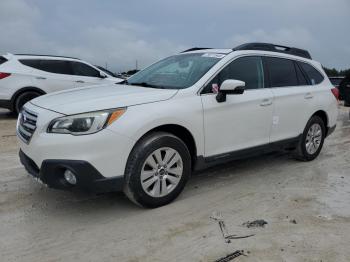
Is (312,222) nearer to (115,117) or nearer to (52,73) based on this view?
(115,117)

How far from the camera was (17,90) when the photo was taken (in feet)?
35.1

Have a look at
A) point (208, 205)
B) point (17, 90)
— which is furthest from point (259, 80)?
point (17, 90)

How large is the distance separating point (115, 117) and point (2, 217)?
1.48 m

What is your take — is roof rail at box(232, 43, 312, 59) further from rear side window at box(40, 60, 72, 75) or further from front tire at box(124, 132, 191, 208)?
rear side window at box(40, 60, 72, 75)

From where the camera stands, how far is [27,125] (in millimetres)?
4145

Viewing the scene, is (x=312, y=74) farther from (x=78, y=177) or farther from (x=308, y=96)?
(x=78, y=177)

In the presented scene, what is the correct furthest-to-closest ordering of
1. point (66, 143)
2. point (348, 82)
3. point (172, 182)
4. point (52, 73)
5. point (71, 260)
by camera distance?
point (348, 82)
point (52, 73)
point (172, 182)
point (66, 143)
point (71, 260)

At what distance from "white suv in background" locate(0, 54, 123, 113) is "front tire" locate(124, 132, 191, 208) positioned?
6152 mm

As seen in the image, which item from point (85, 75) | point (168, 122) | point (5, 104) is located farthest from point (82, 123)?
point (85, 75)

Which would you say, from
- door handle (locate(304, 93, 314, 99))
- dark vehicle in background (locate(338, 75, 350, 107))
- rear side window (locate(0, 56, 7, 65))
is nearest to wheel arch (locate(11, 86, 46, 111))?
rear side window (locate(0, 56, 7, 65))

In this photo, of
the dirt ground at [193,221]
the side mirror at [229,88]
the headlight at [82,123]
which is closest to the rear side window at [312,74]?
the dirt ground at [193,221]

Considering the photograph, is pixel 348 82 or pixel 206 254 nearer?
pixel 206 254

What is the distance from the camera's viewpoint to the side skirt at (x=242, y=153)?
4645mm

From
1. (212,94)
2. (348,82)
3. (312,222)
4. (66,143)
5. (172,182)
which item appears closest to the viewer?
(66,143)
